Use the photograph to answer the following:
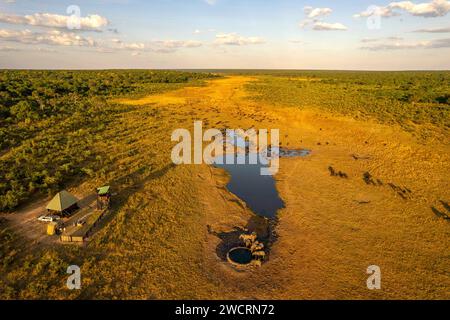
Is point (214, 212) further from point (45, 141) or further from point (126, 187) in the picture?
point (45, 141)

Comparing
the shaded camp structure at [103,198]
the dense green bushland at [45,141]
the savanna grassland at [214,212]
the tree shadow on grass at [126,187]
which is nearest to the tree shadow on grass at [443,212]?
the savanna grassland at [214,212]

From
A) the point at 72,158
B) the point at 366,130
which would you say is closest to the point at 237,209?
the point at 72,158

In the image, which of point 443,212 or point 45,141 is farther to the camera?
point 45,141

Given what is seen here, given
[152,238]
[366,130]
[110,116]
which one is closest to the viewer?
[152,238]

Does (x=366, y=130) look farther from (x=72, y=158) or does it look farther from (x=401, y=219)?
(x=72, y=158)

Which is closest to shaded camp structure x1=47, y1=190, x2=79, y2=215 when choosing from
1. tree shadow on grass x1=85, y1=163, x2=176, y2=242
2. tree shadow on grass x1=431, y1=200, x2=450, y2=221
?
tree shadow on grass x1=85, y1=163, x2=176, y2=242

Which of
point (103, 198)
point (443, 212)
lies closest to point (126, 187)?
point (103, 198)
